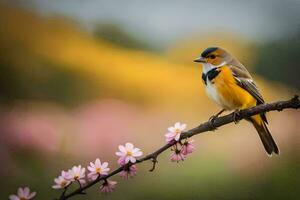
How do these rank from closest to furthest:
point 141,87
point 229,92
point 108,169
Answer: point 108,169 < point 229,92 < point 141,87

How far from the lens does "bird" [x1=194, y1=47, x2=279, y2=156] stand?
896 mm

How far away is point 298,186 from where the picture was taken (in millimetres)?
1004

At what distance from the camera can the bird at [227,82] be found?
0.90 metres

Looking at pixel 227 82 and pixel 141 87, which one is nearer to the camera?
pixel 227 82

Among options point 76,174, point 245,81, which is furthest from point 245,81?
point 76,174

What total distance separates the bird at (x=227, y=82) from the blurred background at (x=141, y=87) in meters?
0.07

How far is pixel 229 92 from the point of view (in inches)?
35.4

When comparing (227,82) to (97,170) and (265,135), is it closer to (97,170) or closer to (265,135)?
(265,135)

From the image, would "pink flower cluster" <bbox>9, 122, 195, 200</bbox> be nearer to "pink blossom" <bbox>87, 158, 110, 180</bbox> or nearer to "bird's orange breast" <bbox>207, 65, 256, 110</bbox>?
"pink blossom" <bbox>87, 158, 110, 180</bbox>

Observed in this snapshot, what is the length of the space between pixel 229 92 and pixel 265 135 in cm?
11

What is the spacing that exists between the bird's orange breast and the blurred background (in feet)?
0.25

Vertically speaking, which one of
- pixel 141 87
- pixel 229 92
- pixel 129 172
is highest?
pixel 141 87

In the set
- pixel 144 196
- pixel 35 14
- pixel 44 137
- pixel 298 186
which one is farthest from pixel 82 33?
pixel 298 186

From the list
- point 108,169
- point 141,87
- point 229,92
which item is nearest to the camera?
point 108,169
